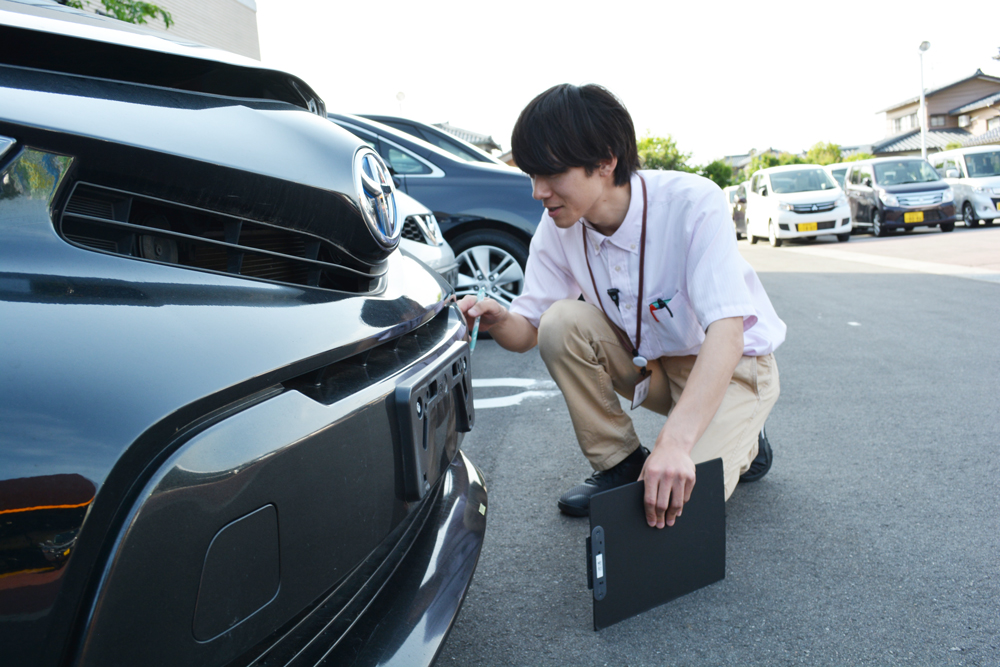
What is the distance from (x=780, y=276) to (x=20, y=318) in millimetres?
8483

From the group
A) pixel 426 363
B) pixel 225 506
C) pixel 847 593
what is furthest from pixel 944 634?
pixel 225 506

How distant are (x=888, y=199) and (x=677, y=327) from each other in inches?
542

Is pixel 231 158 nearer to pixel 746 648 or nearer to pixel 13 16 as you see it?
pixel 13 16

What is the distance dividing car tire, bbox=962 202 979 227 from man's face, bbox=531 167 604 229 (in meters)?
15.2

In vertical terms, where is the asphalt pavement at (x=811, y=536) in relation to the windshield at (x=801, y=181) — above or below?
below

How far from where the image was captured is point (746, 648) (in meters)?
1.49

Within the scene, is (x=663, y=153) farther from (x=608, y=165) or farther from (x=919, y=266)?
(x=608, y=165)

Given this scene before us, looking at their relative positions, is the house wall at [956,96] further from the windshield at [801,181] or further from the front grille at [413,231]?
the front grille at [413,231]

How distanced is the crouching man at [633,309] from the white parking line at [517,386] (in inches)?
43.6

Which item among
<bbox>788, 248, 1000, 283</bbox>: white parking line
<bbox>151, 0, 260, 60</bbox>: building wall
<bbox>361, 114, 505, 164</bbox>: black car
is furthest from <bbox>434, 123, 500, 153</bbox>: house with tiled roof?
<bbox>361, 114, 505, 164</bbox>: black car

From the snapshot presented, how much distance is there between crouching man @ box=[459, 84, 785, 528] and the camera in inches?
67.9

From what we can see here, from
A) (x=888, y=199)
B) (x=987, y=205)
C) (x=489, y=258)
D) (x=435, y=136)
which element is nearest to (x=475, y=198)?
(x=489, y=258)

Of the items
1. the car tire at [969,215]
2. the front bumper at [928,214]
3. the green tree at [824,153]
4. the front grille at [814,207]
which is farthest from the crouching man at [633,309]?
the green tree at [824,153]

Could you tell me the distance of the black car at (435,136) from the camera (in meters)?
5.33
